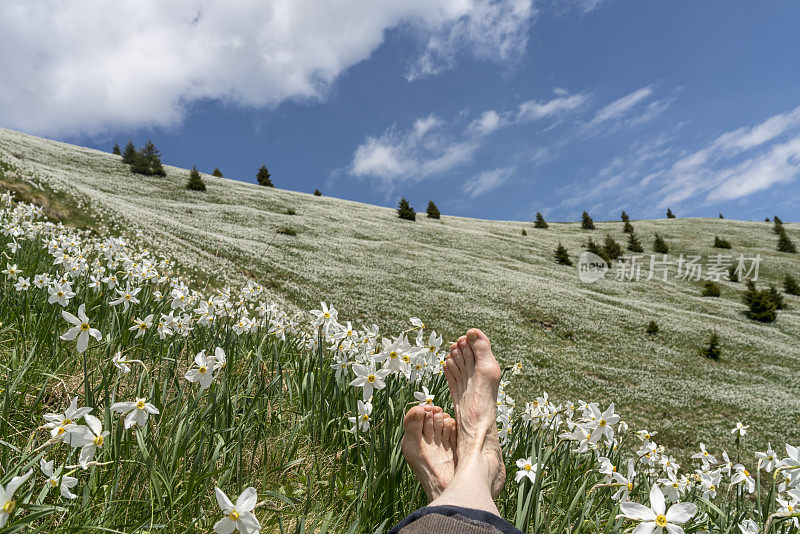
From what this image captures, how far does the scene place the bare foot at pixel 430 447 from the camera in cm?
253

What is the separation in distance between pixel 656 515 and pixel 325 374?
8.51ft

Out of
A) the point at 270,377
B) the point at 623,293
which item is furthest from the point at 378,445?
the point at 623,293

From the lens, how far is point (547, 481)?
8.45 ft

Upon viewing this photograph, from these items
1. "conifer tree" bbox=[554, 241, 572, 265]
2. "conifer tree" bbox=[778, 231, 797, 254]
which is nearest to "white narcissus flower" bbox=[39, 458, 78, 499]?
"conifer tree" bbox=[554, 241, 572, 265]

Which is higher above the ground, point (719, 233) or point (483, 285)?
point (719, 233)

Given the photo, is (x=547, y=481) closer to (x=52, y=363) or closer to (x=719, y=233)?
(x=52, y=363)

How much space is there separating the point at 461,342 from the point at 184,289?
3.14m

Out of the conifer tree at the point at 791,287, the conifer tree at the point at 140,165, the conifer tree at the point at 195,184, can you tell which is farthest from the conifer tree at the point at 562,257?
the conifer tree at the point at 140,165

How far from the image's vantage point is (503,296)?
73.3ft

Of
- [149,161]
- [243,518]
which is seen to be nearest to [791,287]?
[243,518]

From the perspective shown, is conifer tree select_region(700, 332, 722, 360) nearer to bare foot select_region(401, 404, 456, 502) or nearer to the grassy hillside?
the grassy hillside

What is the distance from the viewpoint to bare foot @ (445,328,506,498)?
264 cm

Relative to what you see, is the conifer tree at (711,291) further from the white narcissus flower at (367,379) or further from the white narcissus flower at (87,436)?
the white narcissus flower at (87,436)

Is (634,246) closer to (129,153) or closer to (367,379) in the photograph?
(367,379)
